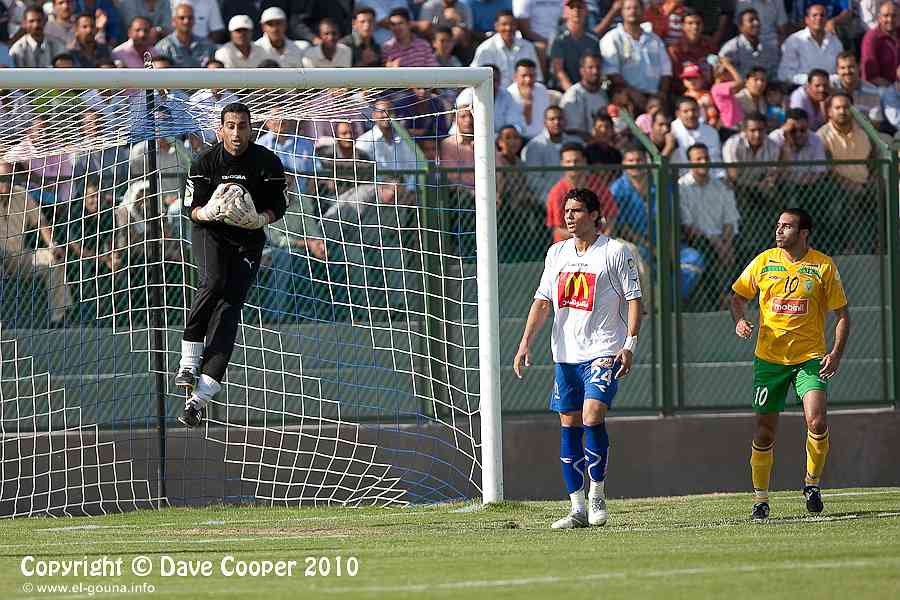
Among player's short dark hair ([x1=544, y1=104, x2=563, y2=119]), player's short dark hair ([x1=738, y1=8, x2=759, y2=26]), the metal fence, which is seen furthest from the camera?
player's short dark hair ([x1=738, y1=8, x2=759, y2=26])

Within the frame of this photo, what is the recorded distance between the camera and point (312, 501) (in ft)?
40.8

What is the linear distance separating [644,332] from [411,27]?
4.85 metres

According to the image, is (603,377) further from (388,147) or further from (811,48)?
(811,48)

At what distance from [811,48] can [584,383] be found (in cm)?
941

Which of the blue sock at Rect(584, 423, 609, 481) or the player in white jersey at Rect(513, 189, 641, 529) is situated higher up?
the player in white jersey at Rect(513, 189, 641, 529)

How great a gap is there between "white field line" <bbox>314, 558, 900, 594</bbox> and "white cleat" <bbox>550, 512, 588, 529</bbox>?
84.9 inches

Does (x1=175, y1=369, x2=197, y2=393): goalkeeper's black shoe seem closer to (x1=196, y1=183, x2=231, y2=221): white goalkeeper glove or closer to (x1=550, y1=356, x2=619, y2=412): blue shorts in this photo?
(x1=196, y1=183, x2=231, y2=221): white goalkeeper glove

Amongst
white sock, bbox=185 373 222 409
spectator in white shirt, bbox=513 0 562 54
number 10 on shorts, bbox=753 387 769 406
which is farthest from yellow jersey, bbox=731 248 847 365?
spectator in white shirt, bbox=513 0 562 54

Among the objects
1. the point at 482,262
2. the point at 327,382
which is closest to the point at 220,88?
the point at 482,262

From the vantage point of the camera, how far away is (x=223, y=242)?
31.9 ft

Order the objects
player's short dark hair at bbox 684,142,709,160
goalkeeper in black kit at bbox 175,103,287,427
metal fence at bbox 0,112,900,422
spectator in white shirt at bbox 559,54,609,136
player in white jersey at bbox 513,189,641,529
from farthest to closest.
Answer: spectator in white shirt at bbox 559,54,609,136 → player's short dark hair at bbox 684,142,709,160 → metal fence at bbox 0,112,900,422 → goalkeeper in black kit at bbox 175,103,287,427 → player in white jersey at bbox 513,189,641,529

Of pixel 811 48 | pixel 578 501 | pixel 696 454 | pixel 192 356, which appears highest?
pixel 811 48

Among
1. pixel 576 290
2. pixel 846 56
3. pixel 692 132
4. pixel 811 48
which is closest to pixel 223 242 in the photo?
pixel 576 290

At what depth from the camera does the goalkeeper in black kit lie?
9.59 metres
